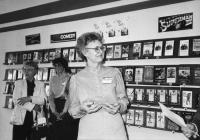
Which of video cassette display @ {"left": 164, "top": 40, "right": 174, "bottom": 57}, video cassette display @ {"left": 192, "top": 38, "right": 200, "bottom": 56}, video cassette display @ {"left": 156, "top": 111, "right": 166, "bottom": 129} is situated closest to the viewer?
video cassette display @ {"left": 192, "top": 38, "right": 200, "bottom": 56}

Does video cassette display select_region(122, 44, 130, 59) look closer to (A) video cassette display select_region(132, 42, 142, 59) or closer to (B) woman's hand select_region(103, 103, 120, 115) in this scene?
(A) video cassette display select_region(132, 42, 142, 59)

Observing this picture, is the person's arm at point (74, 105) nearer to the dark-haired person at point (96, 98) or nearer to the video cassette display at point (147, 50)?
the dark-haired person at point (96, 98)

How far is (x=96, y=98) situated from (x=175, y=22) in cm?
224

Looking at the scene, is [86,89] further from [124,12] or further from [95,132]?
[124,12]

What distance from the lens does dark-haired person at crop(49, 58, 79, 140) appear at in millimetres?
3867

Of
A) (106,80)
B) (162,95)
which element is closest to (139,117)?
(162,95)

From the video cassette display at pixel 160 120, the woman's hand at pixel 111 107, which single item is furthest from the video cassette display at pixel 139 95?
the woman's hand at pixel 111 107

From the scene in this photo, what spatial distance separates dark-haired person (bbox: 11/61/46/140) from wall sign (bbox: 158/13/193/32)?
6.89 feet

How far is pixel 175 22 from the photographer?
139 inches

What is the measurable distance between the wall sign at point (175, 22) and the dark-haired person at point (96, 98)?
1897 millimetres

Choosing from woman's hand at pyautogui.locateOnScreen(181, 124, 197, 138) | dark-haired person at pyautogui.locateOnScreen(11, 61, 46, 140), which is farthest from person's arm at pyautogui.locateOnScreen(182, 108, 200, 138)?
dark-haired person at pyautogui.locateOnScreen(11, 61, 46, 140)

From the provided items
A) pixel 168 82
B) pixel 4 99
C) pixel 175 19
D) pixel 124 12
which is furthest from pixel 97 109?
pixel 4 99

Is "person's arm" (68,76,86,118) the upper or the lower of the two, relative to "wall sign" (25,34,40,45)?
lower

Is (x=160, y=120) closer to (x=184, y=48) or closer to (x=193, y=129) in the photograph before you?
(x=184, y=48)
